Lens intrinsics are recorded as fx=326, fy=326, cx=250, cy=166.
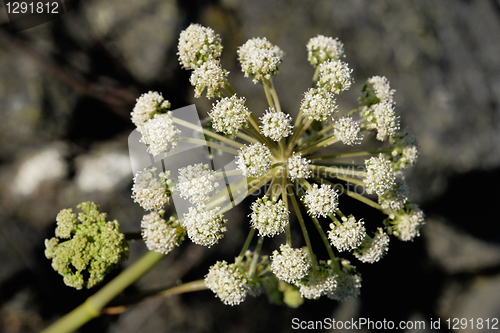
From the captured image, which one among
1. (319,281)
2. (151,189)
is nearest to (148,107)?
(151,189)

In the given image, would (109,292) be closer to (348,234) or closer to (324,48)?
(348,234)

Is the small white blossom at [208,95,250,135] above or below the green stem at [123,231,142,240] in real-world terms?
above

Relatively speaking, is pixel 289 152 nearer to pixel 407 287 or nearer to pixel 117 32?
pixel 117 32

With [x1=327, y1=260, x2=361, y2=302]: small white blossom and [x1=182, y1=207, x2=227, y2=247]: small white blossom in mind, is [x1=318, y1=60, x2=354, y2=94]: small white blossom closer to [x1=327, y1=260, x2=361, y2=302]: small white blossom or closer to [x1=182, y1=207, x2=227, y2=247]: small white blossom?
[x1=182, y1=207, x2=227, y2=247]: small white blossom

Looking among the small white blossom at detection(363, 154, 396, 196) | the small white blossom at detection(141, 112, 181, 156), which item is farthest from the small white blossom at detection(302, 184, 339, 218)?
the small white blossom at detection(141, 112, 181, 156)

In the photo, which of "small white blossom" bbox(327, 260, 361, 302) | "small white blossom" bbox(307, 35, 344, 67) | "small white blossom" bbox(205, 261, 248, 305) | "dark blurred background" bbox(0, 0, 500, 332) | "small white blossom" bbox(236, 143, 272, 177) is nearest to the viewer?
"small white blossom" bbox(236, 143, 272, 177)
